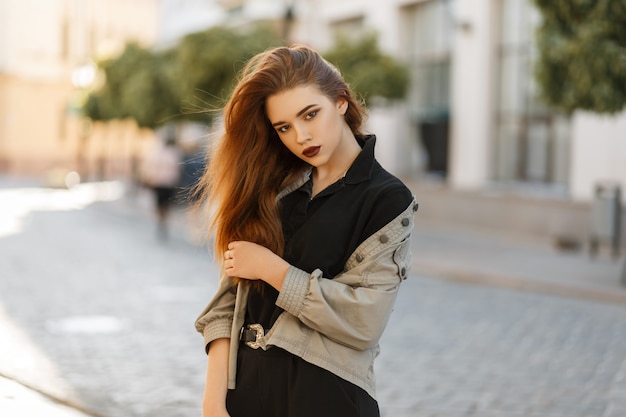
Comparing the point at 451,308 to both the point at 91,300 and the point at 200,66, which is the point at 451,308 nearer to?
the point at 91,300

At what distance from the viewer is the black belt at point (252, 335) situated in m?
2.29

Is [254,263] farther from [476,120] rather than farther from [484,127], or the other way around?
[476,120]

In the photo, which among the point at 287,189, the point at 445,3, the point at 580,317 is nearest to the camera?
the point at 287,189

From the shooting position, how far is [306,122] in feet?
7.38

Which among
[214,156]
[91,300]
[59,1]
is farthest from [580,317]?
[59,1]

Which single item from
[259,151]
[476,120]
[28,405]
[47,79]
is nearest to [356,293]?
[259,151]

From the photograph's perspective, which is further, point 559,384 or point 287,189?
point 559,384

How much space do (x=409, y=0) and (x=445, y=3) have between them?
1.13m

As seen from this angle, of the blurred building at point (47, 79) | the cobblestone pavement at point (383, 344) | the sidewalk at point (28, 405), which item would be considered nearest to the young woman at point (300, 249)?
the cobblestone pavement at point (383, 344)

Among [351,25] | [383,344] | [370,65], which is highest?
[351,25]

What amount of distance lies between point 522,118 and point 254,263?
17.9 meters

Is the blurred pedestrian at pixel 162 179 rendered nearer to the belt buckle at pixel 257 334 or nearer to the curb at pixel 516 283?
the curb at pixel 516 283

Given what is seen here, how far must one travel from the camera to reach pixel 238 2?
1313 inches

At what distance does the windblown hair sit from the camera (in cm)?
227
